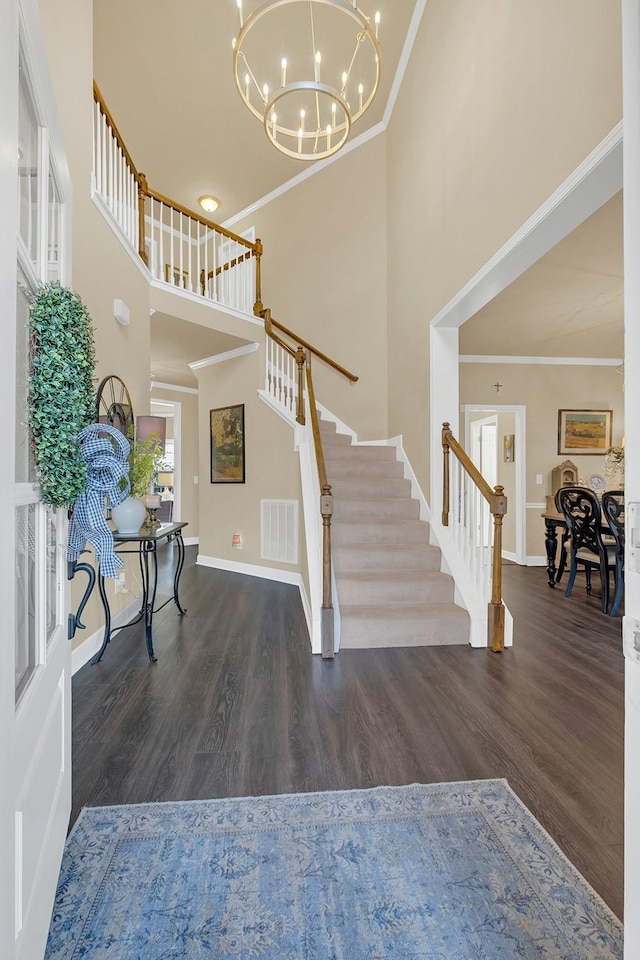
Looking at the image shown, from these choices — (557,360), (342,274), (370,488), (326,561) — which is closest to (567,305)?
(557,360)

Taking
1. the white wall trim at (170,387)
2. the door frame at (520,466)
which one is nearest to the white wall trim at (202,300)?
the white wall trim at (170,387)

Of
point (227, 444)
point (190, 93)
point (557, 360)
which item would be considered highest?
point (190, 93)

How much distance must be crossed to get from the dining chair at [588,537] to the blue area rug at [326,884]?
315cm

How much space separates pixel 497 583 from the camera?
3242 mm

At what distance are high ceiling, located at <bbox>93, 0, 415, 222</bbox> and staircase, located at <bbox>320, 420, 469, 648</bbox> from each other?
13.3ft

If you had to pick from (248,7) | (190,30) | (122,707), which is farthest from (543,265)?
(122,707)

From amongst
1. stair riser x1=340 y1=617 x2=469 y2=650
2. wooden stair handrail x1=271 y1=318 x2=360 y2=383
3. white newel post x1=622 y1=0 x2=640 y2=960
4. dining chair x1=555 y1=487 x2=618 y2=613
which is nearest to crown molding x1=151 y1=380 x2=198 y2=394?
wooden stair handrail x1=271 y1=318 x2=360 y2=383

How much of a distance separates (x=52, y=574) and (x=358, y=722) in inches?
62.8

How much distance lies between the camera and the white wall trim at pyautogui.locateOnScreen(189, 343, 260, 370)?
5.94 m

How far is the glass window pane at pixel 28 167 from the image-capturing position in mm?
1065

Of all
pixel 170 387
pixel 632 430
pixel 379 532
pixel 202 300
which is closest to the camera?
pixel 632 430

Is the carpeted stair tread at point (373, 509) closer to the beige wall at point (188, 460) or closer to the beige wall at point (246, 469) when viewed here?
the beige wall at point (246, 469)

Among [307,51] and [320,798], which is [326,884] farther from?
[307,51]

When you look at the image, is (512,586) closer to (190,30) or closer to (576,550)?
(576,550)
